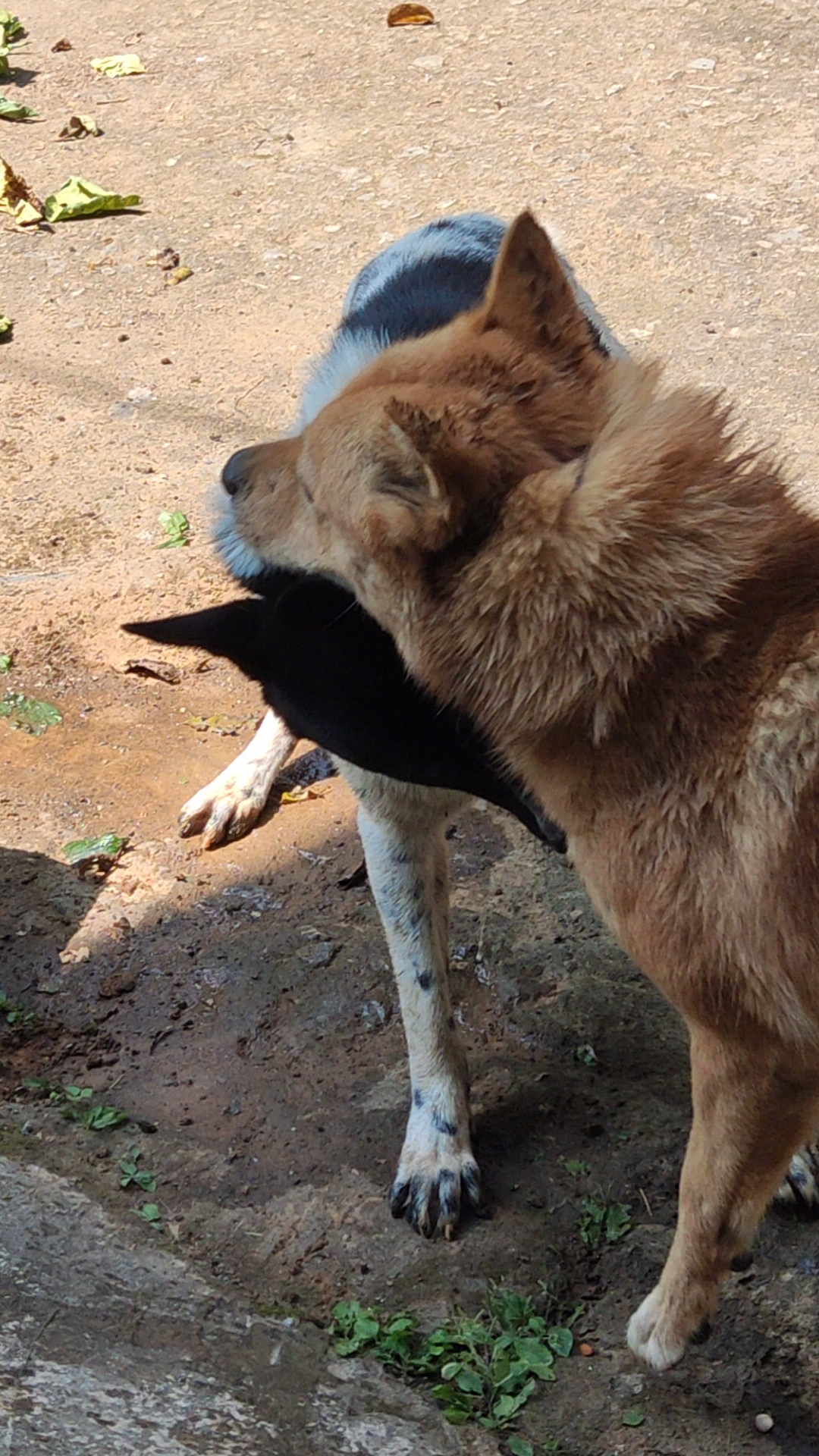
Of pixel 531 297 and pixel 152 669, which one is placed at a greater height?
pixel 531 297

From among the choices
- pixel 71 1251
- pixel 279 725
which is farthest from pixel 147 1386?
pixel 279 725

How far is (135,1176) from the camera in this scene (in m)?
3.24

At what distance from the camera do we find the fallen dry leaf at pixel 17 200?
293 inches

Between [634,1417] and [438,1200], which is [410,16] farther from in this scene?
[634,1417]

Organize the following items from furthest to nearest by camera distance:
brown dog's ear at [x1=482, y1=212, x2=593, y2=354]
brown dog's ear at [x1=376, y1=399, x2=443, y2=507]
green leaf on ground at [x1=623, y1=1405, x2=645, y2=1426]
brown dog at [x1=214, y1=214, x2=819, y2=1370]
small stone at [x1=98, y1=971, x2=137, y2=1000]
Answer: small stone at [x1=98, y1=971, x2=137, y2=1000]
green leaf on ground at [x1=623, y1=1405, x2=645, y2=1426]
brown dog's ear at [x1=482, y1=212, x2=593, y2=354]
brown dog at [x1=214, y1=214, x2=819, y2=1370]
brown dog's ear at [x1=376, y1=399, x2=443, y2=507]

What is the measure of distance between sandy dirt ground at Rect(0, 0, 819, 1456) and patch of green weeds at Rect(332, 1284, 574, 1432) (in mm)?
63

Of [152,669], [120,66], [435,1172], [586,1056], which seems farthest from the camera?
[120,66]

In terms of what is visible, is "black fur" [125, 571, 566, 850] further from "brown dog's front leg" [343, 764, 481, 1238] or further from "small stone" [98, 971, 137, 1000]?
"small stone" [98, 971, 137, 1000]

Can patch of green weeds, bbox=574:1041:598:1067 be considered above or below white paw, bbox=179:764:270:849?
above

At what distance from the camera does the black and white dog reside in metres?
2.81

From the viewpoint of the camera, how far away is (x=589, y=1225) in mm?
3164

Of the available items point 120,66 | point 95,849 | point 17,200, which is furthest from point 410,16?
point 95,849

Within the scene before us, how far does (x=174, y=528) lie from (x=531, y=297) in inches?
121

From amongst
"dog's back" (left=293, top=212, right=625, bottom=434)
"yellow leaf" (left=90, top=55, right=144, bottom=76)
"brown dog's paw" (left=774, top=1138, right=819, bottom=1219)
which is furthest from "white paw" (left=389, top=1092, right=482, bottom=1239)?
"yellow leaf" (left=90, top=55, right=144, bottom=76)
